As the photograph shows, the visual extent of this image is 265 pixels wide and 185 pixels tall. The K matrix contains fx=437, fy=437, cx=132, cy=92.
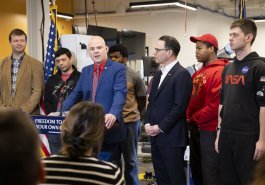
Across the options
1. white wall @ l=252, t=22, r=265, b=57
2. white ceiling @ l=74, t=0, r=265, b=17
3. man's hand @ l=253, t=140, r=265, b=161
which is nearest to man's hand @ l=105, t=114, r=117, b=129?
man's hand @ l=253, t=140, r=265, b=161

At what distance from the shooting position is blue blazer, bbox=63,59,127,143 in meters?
3.59

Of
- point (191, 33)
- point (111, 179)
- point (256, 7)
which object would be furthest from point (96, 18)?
point (111, 179)

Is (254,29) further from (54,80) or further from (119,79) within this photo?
(54,80)

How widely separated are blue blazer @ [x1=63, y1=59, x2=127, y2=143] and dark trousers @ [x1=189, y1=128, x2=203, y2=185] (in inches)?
32.0

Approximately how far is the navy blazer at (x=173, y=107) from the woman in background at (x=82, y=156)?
162 centimetres

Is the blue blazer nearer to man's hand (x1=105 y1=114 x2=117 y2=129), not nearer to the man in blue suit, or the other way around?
the man in blue suit

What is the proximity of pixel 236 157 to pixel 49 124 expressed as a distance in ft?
4.96

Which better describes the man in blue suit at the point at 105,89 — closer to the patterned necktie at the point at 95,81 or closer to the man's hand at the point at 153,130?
the patterned necktie at the point at 95,81

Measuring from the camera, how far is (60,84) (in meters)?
4.45

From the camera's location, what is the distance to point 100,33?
8719 mm

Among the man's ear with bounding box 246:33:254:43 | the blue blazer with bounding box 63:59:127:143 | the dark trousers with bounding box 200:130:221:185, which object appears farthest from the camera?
the dark trousers with bounding box 200:130:221:185

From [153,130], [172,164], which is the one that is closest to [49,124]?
[153,130]

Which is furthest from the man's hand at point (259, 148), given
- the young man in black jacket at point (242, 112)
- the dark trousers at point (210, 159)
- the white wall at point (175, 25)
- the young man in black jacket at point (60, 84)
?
the white wall at point (175, 25)

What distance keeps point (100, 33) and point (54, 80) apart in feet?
14.2
